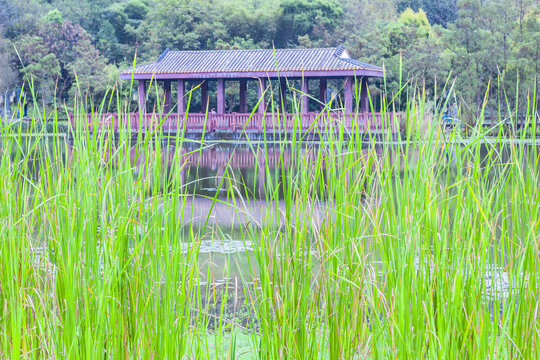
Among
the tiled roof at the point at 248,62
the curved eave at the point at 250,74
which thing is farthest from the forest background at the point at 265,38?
the curved eave at the point at 250,74

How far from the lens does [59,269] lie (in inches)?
60.8

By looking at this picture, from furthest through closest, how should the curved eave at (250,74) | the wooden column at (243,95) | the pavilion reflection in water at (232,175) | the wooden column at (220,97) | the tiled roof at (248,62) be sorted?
1. the wooden column at (243,95)
2. the wooden column at (220,97)
3. the tiled roof at (248,62)
4. the curved eave at (250,74)
5. the pavilion reflection in water at (232,175)

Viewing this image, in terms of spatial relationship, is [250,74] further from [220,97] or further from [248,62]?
[220,97]

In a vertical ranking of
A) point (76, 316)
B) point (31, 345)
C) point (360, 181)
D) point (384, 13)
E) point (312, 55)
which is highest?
point (384, 13)

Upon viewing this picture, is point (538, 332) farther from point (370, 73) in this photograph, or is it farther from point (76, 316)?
point (370, 73)

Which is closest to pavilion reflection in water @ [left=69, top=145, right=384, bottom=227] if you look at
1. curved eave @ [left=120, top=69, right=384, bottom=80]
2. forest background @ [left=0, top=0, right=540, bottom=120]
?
curved eave @ [left=120, top=69, right=384, bottom=80]

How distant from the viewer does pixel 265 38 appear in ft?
99.2

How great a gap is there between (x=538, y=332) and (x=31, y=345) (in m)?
1.14

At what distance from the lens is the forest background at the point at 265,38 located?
2155cm

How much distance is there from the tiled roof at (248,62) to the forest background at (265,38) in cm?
358

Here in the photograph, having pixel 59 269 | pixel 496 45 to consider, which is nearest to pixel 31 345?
pixel 59 269

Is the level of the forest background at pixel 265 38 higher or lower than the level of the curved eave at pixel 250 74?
higher

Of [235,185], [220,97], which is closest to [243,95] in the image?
[220,97]

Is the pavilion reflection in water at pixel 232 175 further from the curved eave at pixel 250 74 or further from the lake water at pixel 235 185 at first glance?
the curved eave at pixel 250 74
